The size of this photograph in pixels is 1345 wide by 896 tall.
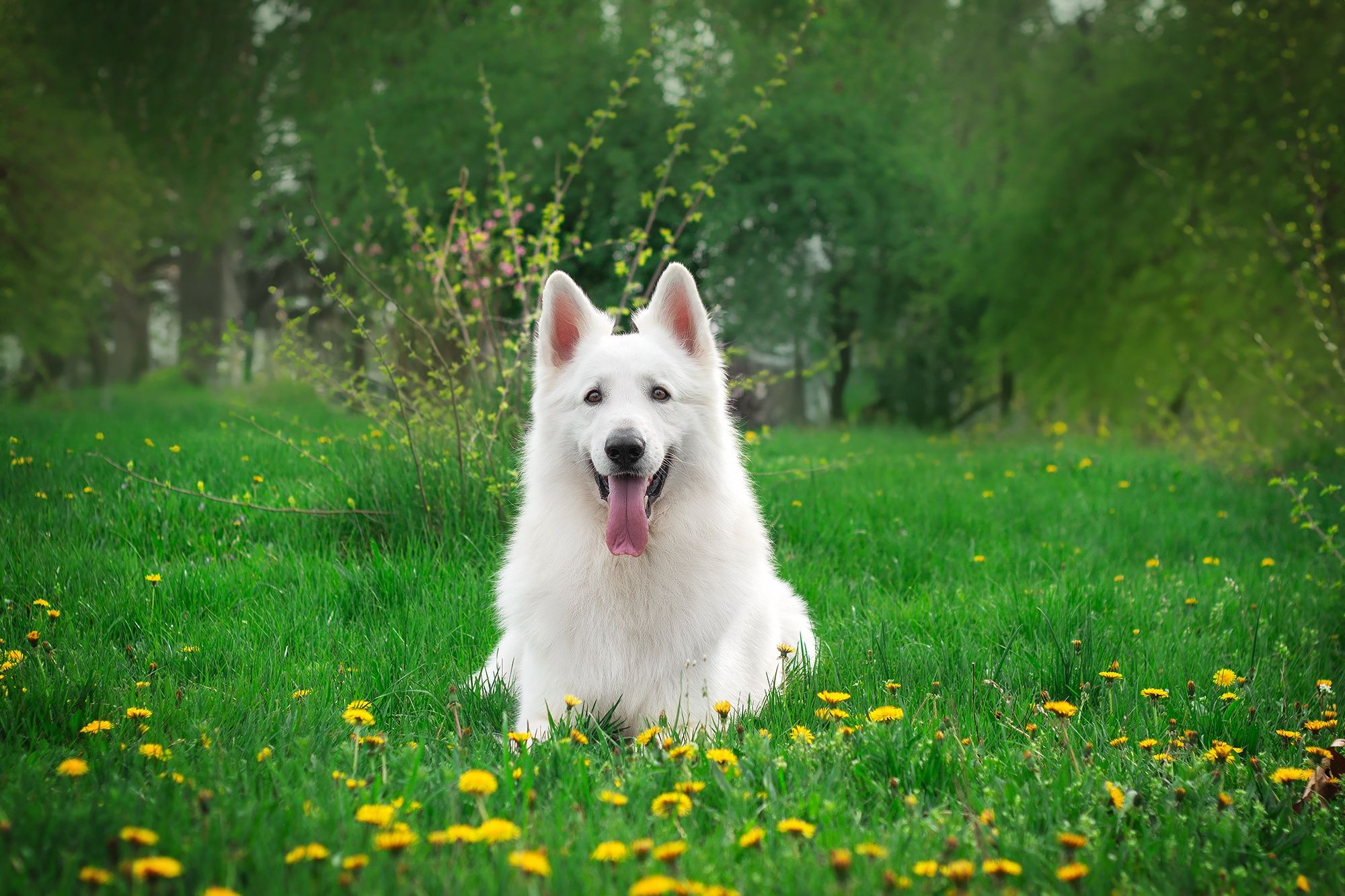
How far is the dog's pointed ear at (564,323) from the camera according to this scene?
3.54 metres

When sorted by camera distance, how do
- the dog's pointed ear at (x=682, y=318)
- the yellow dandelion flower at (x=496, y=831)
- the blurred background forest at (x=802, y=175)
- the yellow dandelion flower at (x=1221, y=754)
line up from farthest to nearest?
the blurred background forest at (x=802, y=175) < the dog's pointed ear at (x=682, y=318) < the yellow dandelion flower at (x=1221, y=754) < the yellow dandelion flower at (x=496, y=831)

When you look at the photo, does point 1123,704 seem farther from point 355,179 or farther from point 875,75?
point 875,75

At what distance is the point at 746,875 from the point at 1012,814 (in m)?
0.83

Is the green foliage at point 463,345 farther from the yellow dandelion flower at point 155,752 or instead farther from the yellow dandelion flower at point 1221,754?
the yellow dandelion flower at point 1221,754

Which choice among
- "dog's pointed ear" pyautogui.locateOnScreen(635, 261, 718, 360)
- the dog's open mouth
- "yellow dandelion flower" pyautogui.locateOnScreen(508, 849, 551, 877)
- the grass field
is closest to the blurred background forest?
the grass field

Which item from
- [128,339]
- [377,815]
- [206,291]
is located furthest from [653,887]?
[128,339]

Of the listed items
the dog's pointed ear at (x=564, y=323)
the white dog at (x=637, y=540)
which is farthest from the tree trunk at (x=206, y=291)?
the white dog at (x=637, y=540)

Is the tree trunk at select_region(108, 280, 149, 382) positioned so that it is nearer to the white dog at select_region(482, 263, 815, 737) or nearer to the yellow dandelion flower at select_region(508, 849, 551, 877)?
the white dog at select_region(482, 263, 815, 737)

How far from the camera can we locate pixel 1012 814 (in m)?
2.25

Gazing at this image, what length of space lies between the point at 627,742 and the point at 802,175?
45.5 ft

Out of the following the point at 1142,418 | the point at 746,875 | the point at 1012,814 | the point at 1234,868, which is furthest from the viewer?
the point at 1142,418

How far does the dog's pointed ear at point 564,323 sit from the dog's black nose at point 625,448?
709mm

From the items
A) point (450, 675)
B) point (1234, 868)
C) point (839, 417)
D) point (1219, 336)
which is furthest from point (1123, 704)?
point (839, 417)

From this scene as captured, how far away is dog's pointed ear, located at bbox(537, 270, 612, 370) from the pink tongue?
74 cm
